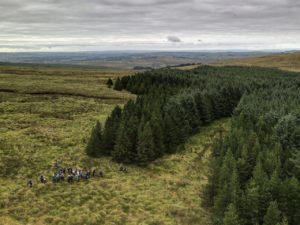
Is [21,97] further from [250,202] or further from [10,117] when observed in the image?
[250,202]

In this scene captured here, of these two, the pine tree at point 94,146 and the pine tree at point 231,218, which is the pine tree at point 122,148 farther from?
the pine tree at point 231,218

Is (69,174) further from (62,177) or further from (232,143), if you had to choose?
(232,143)

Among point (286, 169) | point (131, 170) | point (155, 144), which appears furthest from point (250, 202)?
point (155, 144)

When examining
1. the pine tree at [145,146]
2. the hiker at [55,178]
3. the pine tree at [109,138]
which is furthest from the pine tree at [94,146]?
the hiker at [55,178]

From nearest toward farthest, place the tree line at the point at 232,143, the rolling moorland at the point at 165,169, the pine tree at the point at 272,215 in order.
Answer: the pine tree at the point at 272,215 < the tree line at the point at 232,143 < the rolling moorland at the point at 165,169

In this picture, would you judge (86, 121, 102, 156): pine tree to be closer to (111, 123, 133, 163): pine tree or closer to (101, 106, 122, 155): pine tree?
(101, 106, 122, 155): pine tree
